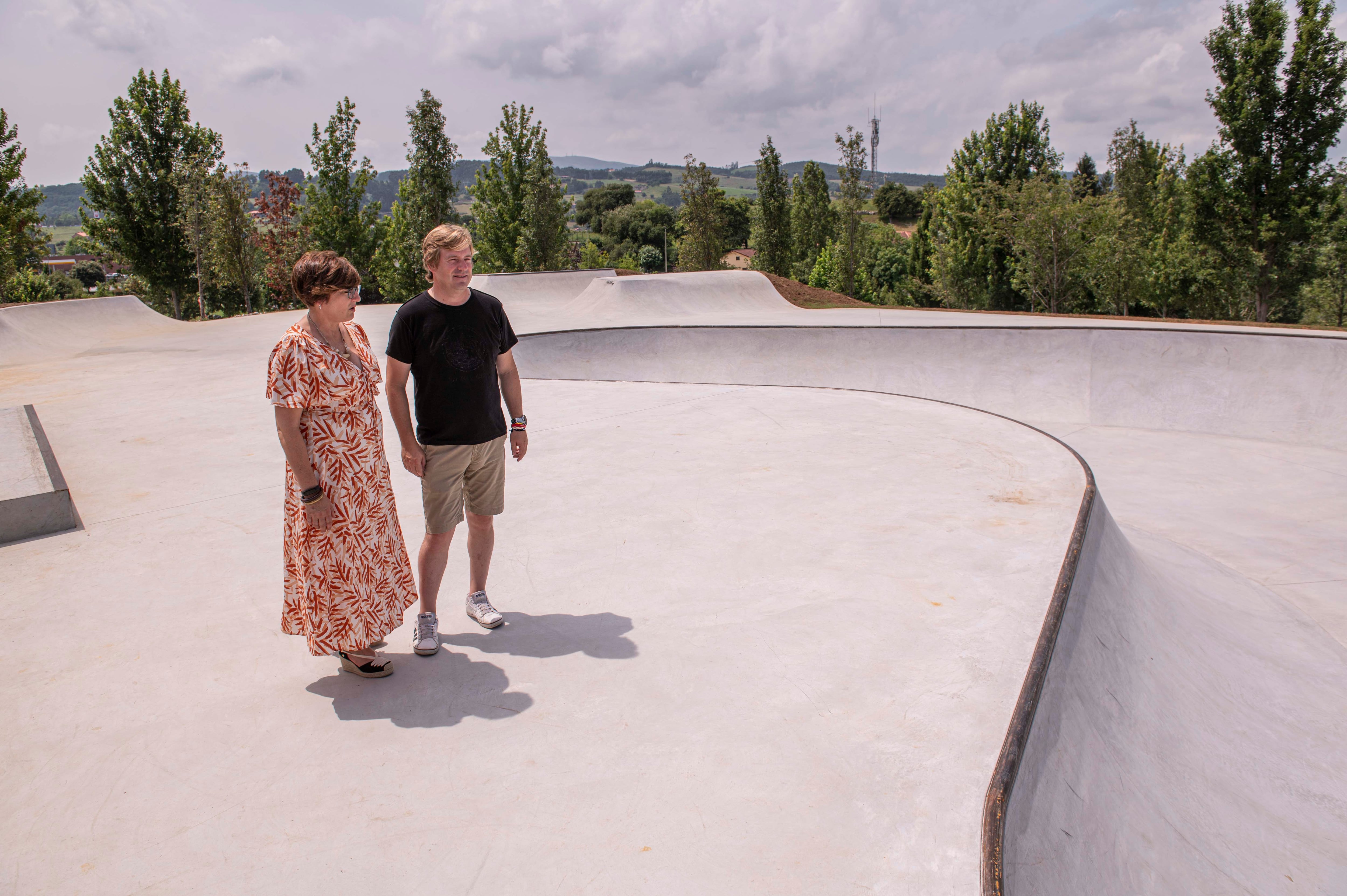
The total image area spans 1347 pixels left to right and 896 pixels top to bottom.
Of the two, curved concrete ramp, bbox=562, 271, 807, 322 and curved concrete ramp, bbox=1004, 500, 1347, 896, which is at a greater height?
curved concrete ramp, bbox=562, 271, 807, 322

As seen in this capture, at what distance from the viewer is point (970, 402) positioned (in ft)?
35.7

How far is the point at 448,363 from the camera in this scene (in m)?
2.94

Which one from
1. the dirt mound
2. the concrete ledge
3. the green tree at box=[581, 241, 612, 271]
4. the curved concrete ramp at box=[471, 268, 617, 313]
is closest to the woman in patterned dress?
the concrete ledge

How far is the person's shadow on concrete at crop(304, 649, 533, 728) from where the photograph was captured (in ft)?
8.57

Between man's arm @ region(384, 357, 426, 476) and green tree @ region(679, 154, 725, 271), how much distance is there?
116 feet

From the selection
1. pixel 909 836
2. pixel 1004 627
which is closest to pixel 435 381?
pixel 909 836

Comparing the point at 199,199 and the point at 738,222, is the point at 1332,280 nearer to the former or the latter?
the point at 199,199

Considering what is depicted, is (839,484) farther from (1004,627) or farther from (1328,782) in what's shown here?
(1328,782)

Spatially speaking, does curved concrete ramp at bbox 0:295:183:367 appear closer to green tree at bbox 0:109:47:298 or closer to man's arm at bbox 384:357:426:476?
green tree at bbox 0:109:47:298

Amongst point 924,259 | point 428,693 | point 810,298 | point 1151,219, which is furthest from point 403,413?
point 1151,219

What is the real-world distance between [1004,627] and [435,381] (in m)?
2.49

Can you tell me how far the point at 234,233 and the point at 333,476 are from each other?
26.7 metres

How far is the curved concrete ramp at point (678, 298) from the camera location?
1917 cm

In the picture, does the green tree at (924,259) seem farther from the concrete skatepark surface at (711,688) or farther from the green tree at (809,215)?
the concrete skatepark surface at (711,688)
